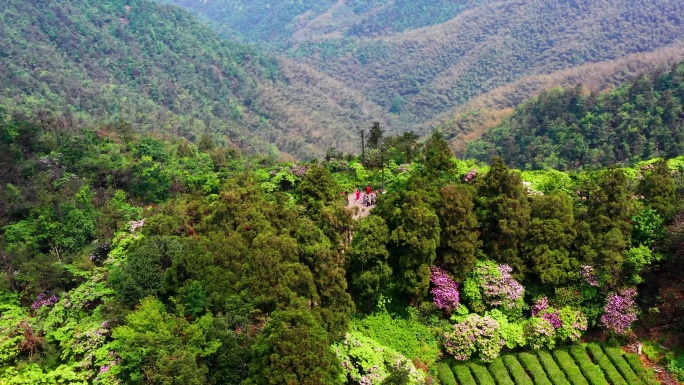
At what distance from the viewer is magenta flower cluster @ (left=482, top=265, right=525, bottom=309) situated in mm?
22062

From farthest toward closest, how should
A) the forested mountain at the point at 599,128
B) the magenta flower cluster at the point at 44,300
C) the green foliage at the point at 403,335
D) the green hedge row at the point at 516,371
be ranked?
the forested mountain at the point at 599,128 < the magenta flower cluster at the point at 44,300 < the green foliage at the point at 403,335 < the green hedge row at the point at 516,371

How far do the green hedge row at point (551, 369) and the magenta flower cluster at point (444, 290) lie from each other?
388 cm

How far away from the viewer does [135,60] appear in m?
108

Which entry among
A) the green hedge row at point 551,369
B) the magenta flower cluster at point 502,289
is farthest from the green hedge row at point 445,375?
the green hedge row at point 551,369

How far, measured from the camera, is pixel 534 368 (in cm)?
2083

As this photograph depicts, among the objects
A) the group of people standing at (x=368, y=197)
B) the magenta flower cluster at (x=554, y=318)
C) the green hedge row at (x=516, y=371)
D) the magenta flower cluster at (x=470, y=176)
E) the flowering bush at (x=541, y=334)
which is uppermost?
the magenta flower cluster at (x=470, y=176)

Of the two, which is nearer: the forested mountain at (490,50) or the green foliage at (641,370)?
the green foliage at (641,370)

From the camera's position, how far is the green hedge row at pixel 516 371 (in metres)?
20.4

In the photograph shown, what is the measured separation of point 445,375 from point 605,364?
6.48m

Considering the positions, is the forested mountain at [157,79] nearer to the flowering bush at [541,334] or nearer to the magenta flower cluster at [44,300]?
the magenta flower cluster at [44,300]

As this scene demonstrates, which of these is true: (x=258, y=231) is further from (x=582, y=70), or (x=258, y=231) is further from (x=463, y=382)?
(x=582, y=70)

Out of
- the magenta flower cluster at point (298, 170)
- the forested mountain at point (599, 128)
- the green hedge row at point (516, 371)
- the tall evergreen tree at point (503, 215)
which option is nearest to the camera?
the green hedge row at point (516, 371)

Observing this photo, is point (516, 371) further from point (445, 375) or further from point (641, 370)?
point (641, 370)

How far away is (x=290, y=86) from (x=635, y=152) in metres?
95.1
